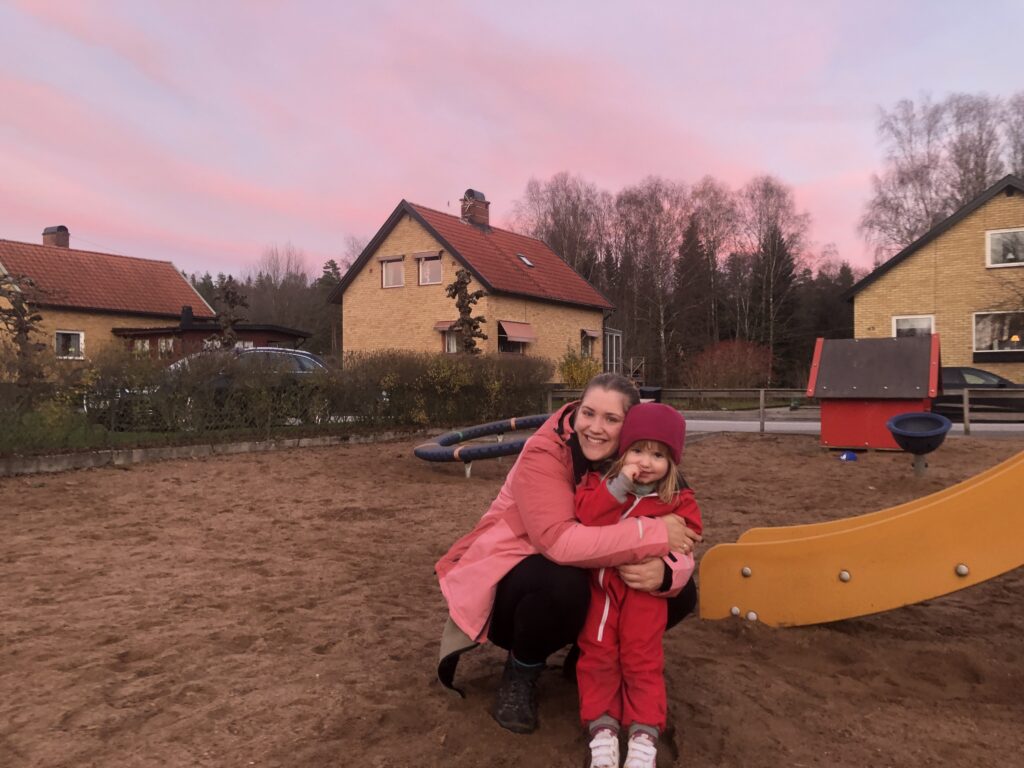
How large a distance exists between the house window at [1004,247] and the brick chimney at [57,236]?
1478 inches

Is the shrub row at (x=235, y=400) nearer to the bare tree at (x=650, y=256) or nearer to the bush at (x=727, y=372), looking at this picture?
the bush at (x=727, y=372)

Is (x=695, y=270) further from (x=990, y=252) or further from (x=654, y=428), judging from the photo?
(x=654, y=428)

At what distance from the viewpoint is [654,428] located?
2393 mm

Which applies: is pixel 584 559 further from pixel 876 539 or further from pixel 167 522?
pixel 167 522

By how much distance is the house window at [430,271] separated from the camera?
2800 cm

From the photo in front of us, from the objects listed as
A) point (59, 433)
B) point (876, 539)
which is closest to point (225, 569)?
point (876, 539)

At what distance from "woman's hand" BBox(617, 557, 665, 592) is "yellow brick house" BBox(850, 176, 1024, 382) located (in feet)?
81.7

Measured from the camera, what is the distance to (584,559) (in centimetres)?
234

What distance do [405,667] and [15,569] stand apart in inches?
123

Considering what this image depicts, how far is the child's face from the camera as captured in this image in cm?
239

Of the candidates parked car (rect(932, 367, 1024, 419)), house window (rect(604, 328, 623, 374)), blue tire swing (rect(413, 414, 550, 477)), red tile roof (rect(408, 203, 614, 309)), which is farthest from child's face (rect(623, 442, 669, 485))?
house window (rect(604, 328, 623, 374))

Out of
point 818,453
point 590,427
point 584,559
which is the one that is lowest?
point 818,453

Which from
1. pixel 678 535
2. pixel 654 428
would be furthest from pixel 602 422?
pixel 678 535

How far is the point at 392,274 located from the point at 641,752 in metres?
27.9
